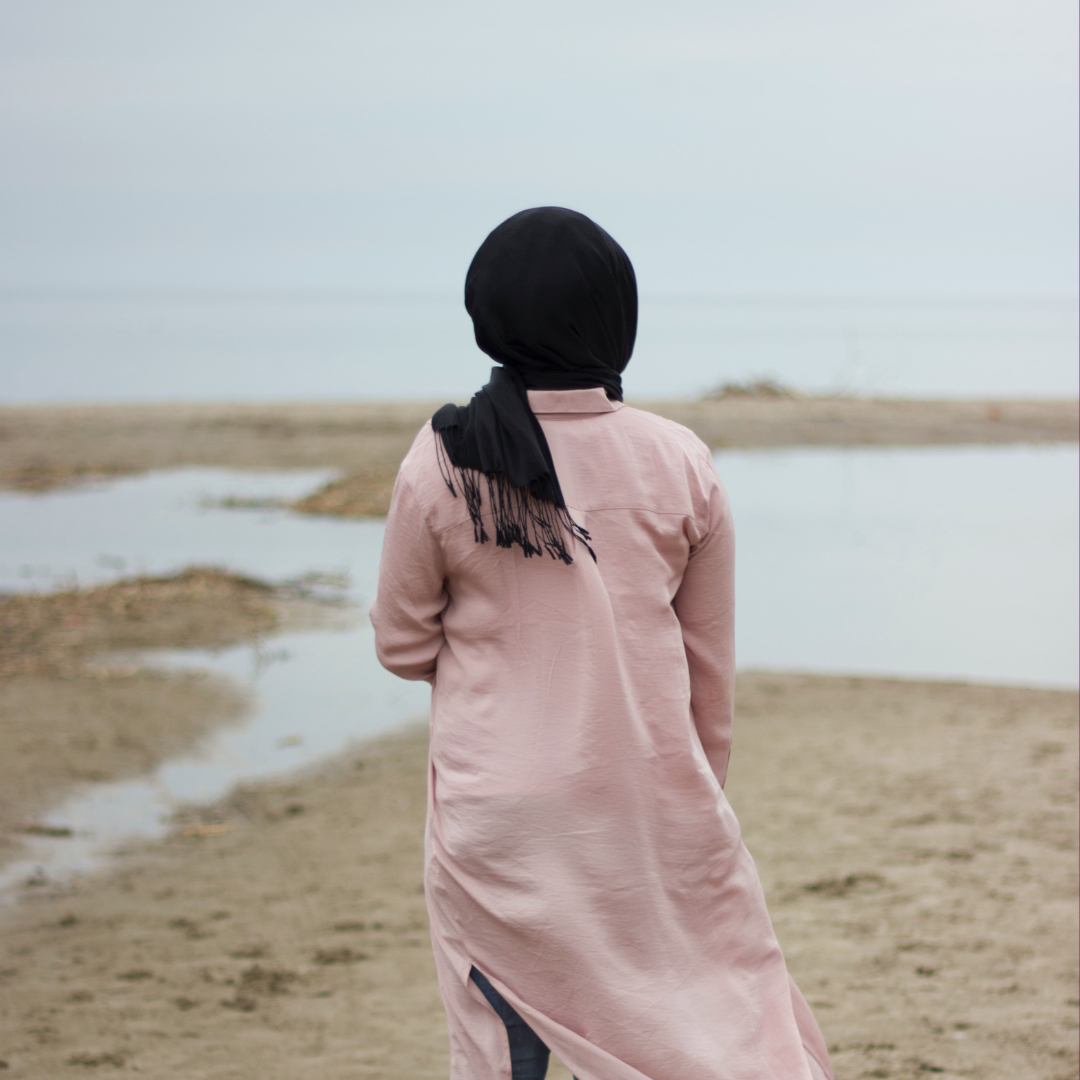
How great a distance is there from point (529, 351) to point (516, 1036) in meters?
1.00

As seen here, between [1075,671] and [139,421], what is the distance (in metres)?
13.2

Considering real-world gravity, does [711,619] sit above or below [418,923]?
above

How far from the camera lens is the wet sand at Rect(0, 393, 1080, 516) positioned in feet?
44.8

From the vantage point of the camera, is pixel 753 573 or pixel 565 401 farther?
pixel 753 573

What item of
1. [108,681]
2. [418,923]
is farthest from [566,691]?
[108,681]

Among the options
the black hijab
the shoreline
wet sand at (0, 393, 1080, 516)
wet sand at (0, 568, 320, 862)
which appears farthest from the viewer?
the shoreline

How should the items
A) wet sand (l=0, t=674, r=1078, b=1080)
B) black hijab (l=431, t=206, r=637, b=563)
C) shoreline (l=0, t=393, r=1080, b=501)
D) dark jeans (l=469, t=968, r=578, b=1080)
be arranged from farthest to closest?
shoreline (l=0, t=393, r=1080, b=501) → wet sand (l=0, t=674, r=1078, b=1080) → dark jeans (l=469, t=968, r=578, b=1080) → black hijab (l=431, t=206, r=637, b=563)

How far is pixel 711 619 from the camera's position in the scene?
1847 millimetres

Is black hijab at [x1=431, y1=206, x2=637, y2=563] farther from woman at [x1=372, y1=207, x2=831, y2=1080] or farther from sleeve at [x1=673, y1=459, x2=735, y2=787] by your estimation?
sleeve at [x1=673, y1=459, x2=735, y2=787]

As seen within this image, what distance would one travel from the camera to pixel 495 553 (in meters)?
1.72

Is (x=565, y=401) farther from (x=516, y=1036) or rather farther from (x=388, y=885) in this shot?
(x=388, y=885)

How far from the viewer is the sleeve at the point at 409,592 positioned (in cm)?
173

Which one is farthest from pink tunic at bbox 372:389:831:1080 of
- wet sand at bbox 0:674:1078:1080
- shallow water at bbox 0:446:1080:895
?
shallow water at bbox 0:446:1080:895

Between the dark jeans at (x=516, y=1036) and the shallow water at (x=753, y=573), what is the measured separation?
278 centimetres
